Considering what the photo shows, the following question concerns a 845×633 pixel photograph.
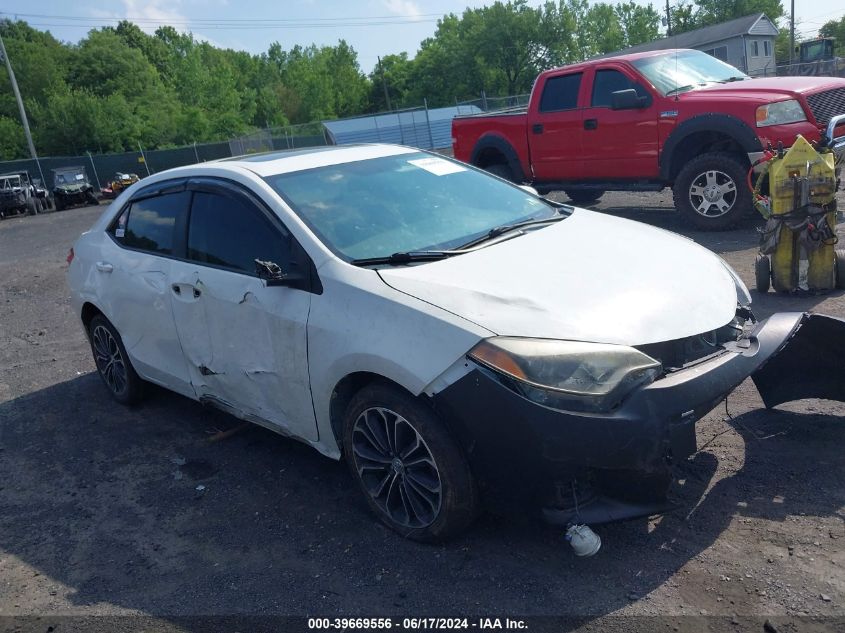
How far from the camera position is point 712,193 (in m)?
8.76

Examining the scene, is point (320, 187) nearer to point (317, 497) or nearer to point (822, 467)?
point (317, 497)

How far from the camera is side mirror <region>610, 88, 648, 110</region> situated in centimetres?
921

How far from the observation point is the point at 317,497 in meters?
3.88

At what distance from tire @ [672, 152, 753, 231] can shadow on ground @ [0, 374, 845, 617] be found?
16.8 feet

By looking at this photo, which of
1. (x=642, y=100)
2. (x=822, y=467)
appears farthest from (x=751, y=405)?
(x=642, y=100)

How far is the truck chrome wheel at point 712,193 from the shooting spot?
28.5ft

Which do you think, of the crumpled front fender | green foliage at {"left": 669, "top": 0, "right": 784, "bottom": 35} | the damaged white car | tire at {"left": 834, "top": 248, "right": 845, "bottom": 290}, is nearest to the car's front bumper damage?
the damaged white car

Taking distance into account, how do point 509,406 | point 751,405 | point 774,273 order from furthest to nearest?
point 774,273 → point 751,405 → point 509,406

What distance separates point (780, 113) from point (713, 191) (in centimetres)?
110

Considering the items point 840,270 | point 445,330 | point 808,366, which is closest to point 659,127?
point 840,270

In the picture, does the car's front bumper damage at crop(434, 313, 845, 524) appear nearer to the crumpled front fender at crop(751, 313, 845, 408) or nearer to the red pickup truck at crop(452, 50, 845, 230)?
the crumpled front fender at crop(751, 313, 845, 408)

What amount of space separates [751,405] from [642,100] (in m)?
5.99

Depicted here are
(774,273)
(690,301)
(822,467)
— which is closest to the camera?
(690,301)

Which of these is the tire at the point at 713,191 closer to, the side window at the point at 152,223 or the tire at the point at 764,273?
the tire at the point at 764,273
